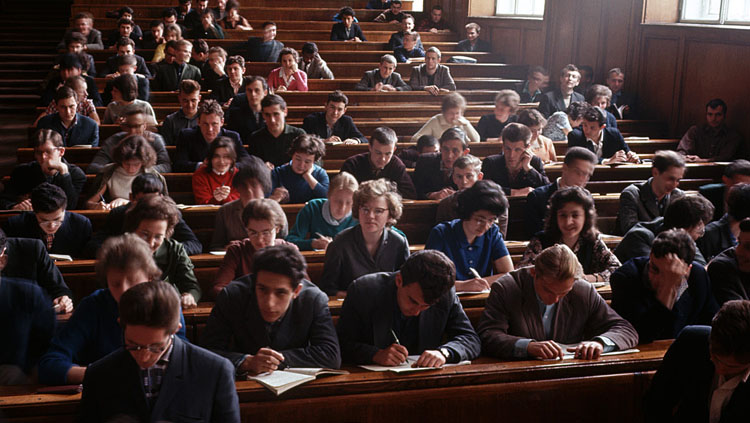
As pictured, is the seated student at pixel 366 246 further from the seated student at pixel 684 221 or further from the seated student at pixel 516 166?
the seated student at pixel 516 166

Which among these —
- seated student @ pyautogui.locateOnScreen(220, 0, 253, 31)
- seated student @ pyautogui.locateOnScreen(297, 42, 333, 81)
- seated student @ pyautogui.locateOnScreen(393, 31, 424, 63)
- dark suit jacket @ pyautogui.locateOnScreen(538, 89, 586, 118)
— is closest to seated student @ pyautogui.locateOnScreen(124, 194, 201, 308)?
dark suit jacket @ pyautogui.locateOnScreen(538, 89, 586, 118)

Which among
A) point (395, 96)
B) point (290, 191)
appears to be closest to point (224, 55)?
point (395, 96)

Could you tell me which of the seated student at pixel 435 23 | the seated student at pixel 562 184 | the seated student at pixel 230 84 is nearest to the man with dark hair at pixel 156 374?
the seated student at pixel 562 184

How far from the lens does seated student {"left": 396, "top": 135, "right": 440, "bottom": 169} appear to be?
5.23 m

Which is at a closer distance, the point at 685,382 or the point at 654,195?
the point at 685,382

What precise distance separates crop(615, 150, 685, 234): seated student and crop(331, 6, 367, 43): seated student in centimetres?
566

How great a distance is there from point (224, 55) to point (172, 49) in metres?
0.50

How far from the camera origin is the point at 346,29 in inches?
376


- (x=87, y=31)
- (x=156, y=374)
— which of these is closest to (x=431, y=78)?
(x=87, y=31)

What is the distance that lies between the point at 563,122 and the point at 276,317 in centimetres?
475

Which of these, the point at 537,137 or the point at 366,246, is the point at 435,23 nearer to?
the point at 537,137

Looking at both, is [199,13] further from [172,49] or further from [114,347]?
[114,347]

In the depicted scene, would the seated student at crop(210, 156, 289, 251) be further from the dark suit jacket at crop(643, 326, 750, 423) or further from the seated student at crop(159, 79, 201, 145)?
the dark suit jacket at crop(643, 326, 750, 423)

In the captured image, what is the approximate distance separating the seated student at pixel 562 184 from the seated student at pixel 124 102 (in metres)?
3.21
